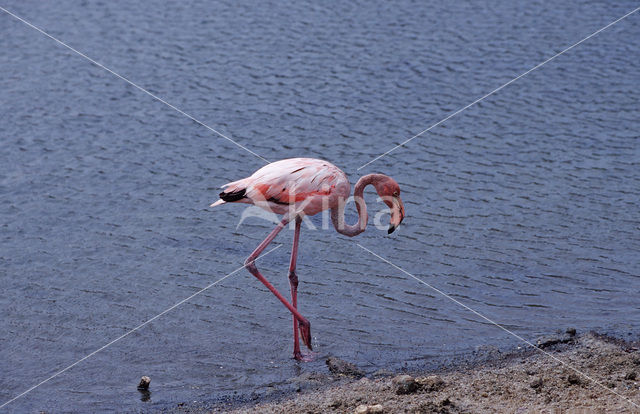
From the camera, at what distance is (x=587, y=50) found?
17.4 m

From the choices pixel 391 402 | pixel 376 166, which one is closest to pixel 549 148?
pixel 376 166

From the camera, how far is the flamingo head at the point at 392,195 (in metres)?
9.03

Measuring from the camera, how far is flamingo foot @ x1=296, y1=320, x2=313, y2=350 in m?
8.73

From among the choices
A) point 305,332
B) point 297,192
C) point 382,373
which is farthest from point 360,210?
point 382,373

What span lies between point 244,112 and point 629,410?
8984mm

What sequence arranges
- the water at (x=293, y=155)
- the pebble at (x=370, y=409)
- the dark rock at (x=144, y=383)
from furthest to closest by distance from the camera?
the water at (x=293, y=155), the dark rock at (x=144, y=383), the pebble at (x=370, y=409)

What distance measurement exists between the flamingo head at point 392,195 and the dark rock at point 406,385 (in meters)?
1.85

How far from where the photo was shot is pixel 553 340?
8.70m

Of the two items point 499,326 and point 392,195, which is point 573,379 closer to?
point 499,326

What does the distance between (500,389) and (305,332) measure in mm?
2041

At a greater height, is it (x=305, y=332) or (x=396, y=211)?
(x=396, y=211)

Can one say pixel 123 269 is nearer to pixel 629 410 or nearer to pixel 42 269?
pixel 42 269

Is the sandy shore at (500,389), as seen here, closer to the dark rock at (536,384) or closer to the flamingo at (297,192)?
the dark rock at (536,384)

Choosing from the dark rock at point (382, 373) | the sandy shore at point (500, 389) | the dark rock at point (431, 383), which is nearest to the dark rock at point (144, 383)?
the sandy shore at point (500, 389)
